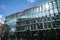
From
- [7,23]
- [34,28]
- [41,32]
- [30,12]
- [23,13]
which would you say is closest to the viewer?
[41,32]

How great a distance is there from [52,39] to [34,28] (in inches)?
596

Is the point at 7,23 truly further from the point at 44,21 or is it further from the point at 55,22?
the point at 55,22

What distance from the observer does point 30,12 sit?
5809 centimetres

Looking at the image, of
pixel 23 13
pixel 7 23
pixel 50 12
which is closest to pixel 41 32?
pixel 50 12

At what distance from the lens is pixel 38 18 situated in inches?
2080

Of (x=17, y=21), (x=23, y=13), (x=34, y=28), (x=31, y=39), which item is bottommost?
(x=31, y=39)

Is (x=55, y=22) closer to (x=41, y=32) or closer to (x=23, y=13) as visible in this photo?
(x=41, y=32)

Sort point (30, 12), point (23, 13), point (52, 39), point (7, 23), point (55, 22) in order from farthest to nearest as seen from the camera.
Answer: point (7, 23) → point (23, 13) → point (30, 12) → point (55, 22) → point (52, 39)

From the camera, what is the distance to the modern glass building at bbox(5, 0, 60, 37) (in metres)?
47.6

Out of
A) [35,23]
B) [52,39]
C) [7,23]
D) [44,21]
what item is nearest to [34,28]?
[35,23]

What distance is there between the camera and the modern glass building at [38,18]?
4756cm

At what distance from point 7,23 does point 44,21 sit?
90.4 feet

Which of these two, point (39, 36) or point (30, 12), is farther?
point (30, 12)

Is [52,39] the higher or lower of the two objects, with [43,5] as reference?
lower
